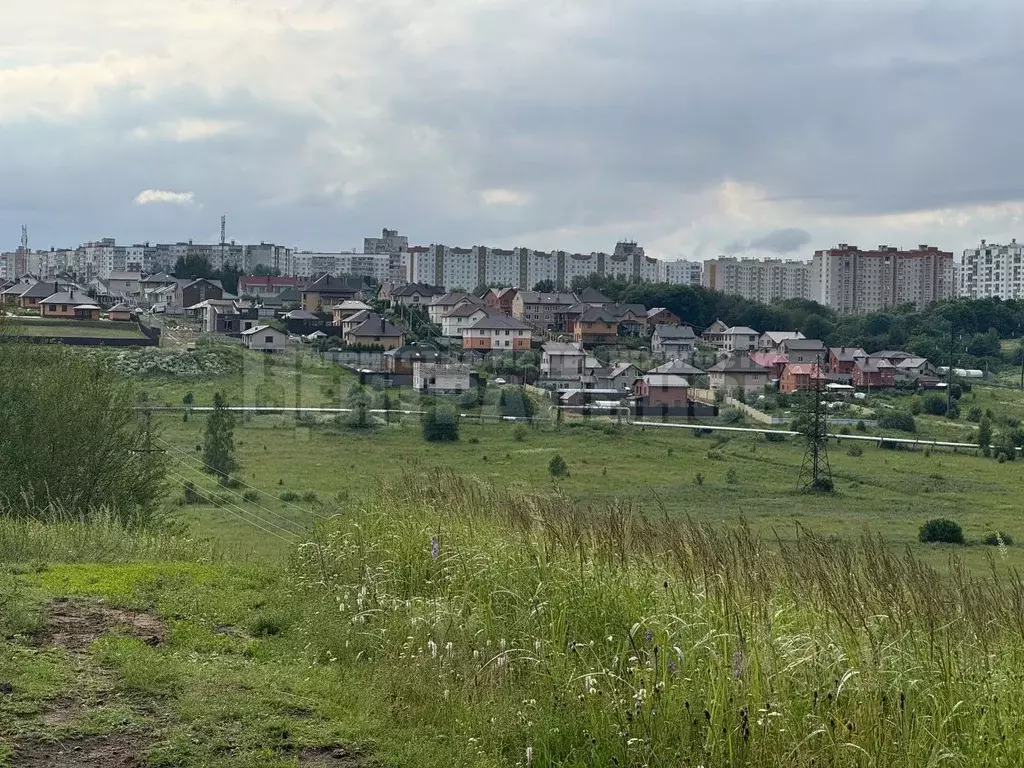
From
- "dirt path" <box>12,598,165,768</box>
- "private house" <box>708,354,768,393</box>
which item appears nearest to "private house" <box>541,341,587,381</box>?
"private house" <box>708,354,768,393</box>

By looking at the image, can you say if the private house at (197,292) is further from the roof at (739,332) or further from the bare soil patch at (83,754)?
the bare soil patch at (83,754)

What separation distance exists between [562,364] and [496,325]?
887 cm

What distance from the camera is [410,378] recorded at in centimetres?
5100

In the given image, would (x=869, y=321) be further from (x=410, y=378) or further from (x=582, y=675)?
(x=582, y=675)

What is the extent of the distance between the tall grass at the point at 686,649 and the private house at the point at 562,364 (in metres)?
48.9

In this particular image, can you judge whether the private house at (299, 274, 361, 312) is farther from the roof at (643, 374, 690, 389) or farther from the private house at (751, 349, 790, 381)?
the roof at (643, 374, 690, 389)

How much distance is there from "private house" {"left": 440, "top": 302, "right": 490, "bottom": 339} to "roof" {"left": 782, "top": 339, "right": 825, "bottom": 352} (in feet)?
59.0

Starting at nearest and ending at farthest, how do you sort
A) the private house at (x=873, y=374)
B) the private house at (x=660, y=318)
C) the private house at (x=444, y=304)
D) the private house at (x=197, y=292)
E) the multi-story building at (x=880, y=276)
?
the private house at (x=873, y=374) → the private house at (x=444, y=304) → the private house at (x=660, y=318) → the private house at (x=197, y=292) → the multi-story building at (x=880, y=276)

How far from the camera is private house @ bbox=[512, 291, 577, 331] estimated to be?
7700 cm

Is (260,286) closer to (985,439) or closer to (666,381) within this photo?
(666,381)

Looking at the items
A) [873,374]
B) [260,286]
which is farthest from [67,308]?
[873,374]

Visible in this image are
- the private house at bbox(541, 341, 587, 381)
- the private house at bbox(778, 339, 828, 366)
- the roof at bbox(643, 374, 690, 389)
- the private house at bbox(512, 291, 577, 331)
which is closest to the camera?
the roof at bbox(643, 374, 690, 389)

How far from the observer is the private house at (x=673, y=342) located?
66.8 m

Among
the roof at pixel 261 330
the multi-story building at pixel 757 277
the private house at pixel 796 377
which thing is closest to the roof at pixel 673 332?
the private house at pixel 796 377
